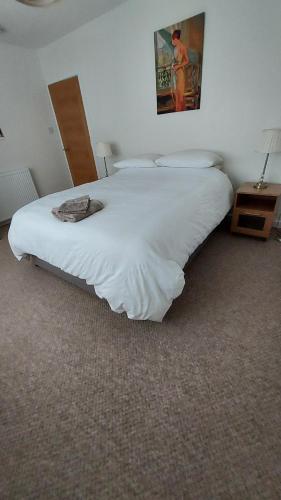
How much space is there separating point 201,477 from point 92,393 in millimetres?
596

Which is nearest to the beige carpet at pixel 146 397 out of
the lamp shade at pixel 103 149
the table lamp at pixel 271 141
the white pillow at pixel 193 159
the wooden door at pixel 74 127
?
the table lamp at pixel 271 141

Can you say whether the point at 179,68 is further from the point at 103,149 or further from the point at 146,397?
the point at 146,397

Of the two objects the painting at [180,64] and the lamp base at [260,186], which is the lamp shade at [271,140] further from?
the painting at [180,64]

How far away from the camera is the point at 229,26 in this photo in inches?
78.5

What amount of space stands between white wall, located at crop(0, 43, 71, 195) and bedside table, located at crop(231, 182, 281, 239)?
3307mm

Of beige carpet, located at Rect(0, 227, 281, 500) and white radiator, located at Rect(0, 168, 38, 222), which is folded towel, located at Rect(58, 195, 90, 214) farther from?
white radiator, located at Rect(0, 168, 38, 222)

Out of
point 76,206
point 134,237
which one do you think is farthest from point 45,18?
point 134,237

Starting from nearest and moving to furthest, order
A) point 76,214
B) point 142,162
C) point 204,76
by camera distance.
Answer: point 76,214 < point 204,76 < point 142,162

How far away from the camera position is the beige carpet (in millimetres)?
861

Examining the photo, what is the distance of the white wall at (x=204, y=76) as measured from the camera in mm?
1966

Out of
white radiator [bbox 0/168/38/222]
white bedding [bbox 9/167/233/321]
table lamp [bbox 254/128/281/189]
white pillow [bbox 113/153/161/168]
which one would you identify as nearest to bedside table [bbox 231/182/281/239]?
white bedding [bbox 9/167/233/321]

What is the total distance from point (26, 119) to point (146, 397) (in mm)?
4109

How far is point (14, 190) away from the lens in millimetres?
3422

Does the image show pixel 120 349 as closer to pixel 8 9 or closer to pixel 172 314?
pixel 172 314
